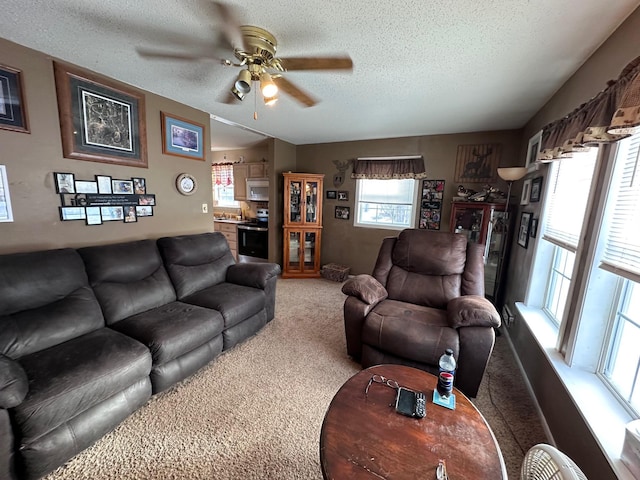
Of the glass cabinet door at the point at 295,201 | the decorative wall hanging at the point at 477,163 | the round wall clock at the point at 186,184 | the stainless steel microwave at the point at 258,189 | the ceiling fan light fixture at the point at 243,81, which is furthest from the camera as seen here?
the stainless steel microwave at the point at 258,189

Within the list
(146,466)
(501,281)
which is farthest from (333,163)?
(146,466)

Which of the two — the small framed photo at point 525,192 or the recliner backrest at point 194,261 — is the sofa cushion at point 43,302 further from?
the small framed photo at point 525,192

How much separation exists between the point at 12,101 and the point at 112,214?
97 centimetres

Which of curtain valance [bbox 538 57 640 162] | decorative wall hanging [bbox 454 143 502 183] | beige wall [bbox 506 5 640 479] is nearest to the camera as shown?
curtain valance [bbox 538 57 640 162]

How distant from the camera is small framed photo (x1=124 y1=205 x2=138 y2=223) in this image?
2498 mm

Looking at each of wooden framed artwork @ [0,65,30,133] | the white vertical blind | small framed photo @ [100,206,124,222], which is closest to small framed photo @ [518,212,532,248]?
the white vertical blind

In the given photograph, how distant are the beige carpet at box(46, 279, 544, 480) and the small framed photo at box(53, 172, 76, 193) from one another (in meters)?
1.79

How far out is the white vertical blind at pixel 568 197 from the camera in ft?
5.67

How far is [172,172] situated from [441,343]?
311cm

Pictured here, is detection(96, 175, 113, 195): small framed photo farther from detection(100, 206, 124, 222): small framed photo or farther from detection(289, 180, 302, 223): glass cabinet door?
detection(289, 180, 302, 223): glass cabinet door

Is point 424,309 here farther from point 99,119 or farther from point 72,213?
point 99,119

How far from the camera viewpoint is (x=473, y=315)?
6.00ft

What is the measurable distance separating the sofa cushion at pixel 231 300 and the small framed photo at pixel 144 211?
101 cm

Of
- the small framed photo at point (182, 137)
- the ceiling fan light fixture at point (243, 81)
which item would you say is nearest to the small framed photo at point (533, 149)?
the ceiling fan light fixture at point (243, 81)
